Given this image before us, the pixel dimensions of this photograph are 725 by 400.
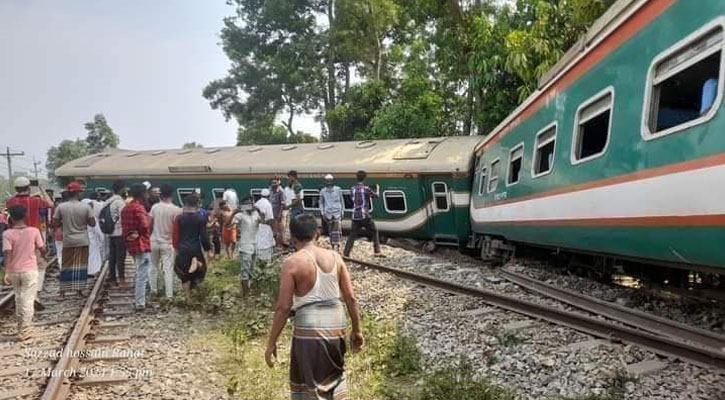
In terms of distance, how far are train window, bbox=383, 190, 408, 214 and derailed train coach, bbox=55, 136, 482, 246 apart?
3 centimetres

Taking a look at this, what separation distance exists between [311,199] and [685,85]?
14.2 m

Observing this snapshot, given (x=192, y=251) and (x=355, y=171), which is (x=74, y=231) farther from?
(x=355, y=171)

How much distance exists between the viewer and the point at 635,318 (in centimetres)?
610


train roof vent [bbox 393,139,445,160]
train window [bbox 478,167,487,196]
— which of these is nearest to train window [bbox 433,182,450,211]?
train roof vent [bbox 393,139,445,160]

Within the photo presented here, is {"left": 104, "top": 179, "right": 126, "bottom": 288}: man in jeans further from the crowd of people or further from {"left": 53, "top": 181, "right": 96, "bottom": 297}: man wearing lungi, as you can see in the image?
{"left": 53, "top": 181, "right": 96, "bottom": 297}: man wearing lungi

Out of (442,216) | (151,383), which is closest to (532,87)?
(442,216)

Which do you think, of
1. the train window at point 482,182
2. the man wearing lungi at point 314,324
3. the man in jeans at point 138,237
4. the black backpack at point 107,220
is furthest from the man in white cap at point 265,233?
the man wearing lungi at point 314,324

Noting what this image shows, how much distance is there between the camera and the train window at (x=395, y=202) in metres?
15.8

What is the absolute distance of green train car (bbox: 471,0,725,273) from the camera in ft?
12.7

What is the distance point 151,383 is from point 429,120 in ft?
64.6

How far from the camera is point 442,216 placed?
15062mm

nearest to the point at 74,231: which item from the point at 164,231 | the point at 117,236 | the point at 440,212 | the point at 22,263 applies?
the point at 117,236

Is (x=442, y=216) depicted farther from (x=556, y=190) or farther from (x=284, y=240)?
(x=556, y=190)

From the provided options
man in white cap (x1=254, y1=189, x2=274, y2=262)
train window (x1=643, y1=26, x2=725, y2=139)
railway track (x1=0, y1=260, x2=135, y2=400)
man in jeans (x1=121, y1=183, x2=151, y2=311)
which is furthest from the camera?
man in white cap (x1=254, y1=189, x2=274, y2=262)
